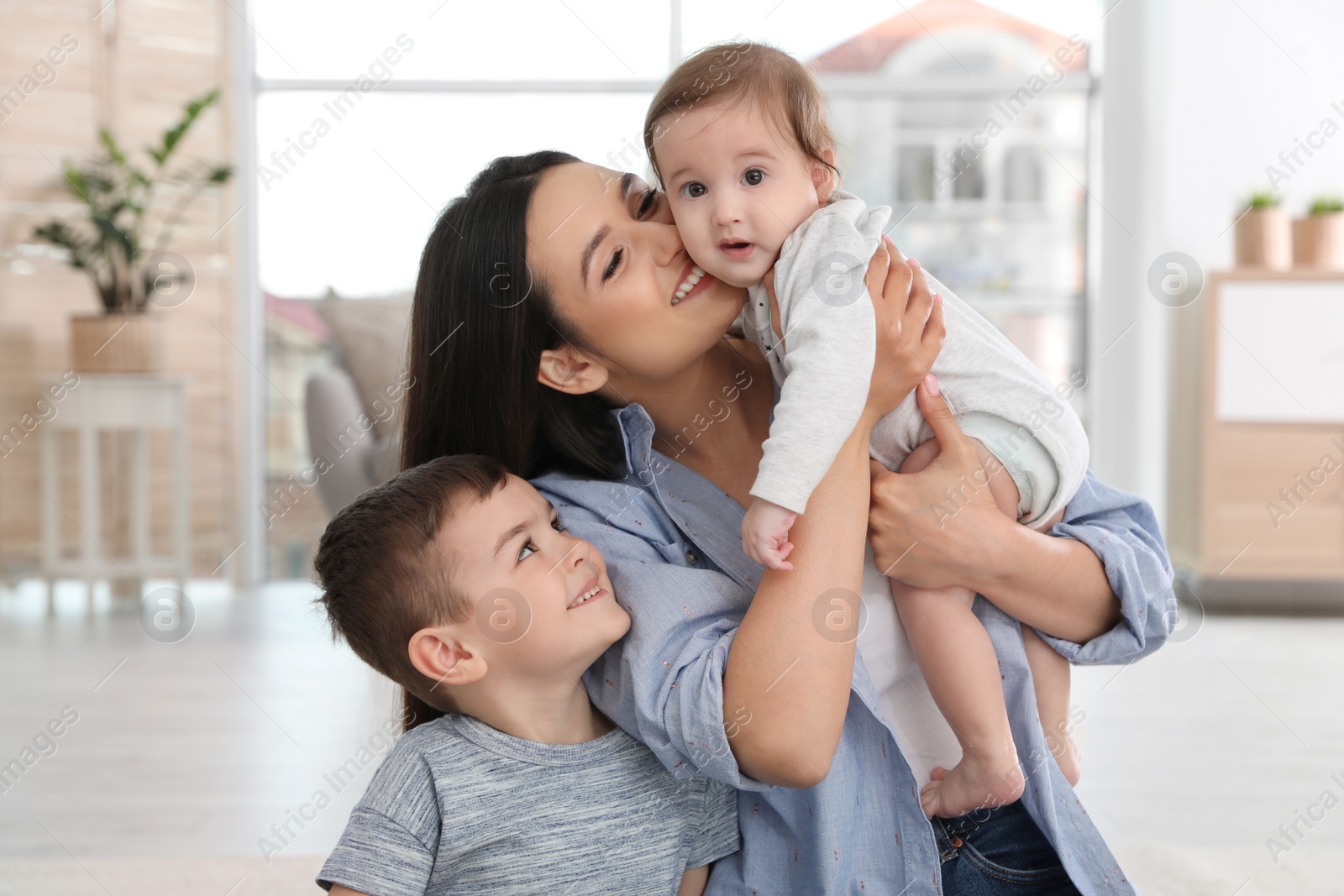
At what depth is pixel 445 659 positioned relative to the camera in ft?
3.41

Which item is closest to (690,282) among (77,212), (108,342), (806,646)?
(806,646)

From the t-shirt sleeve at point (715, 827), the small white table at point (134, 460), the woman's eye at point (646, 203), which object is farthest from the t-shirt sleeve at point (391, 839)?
the small white table at point (134, 460)

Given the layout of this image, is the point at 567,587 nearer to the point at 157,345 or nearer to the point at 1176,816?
the point at 1176,816

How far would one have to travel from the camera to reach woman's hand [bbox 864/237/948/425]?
3.52ft

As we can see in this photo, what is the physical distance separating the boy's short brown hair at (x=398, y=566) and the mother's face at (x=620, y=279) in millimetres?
191

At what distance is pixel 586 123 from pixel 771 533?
4.20 meters

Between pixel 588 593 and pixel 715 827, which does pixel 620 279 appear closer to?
pixel 588 593

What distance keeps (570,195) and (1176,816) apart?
6.15ft

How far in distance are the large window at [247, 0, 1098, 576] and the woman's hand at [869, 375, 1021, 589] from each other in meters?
3.81

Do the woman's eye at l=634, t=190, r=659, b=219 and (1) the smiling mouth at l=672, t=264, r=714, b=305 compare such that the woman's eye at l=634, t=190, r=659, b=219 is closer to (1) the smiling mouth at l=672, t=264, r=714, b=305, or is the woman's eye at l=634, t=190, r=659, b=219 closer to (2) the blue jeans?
(1) the smiling mouth at l=672, t=264, r=714, b=305

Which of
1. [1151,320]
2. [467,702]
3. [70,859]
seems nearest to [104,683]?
[70,859]

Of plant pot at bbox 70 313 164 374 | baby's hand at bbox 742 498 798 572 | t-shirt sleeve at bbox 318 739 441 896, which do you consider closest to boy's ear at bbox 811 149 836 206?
baby's hand at bbox 742 498 798 572

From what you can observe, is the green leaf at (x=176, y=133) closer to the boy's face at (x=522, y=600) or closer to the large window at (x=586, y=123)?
the large window at (x=586, y=123)

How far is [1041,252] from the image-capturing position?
16.4ft
